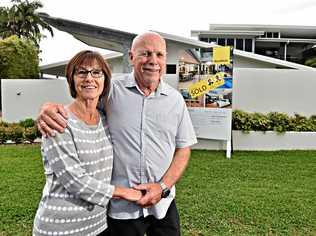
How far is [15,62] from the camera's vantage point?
19.2 metres

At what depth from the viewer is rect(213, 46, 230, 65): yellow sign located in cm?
759

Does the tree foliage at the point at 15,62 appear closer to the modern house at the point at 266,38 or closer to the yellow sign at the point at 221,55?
the modern house at the point at 266,38

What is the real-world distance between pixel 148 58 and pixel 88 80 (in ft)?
1.24

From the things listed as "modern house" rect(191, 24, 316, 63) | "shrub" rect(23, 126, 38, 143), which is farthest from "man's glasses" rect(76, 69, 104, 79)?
"modern house" rect(191, 24, 316, 63)

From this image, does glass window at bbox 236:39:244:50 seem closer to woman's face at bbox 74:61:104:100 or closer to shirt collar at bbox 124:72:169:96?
shirt collar at bbox 124:72:169:96

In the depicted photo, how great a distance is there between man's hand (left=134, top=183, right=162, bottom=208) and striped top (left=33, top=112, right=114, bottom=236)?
0.66 feet

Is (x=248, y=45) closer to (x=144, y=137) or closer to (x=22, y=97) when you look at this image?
(x=22, y=97)

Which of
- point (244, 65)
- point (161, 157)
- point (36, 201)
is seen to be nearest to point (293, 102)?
point (244, 65)

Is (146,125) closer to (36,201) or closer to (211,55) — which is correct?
(36,201)

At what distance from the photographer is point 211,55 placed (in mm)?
7883

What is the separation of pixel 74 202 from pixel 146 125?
1.80ft

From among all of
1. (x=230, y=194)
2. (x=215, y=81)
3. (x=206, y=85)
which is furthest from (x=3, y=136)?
(x=230, y=194)

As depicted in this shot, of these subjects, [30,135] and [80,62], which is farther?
[30,135]

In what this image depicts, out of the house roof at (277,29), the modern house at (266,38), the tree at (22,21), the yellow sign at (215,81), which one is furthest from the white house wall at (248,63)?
the tree at (22,21)
